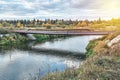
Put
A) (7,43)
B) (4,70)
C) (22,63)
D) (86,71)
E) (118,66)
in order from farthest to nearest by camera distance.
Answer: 1. (7,43)
2. (22,63)
3. (4,70)
4. (118,66)
5. (86,71)

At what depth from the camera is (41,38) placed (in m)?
69.9

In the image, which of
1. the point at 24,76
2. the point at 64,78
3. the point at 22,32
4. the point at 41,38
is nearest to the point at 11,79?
the point at 24,76

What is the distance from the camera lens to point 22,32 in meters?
64.4

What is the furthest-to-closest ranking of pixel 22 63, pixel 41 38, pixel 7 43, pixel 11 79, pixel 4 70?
pixel 41 38 < pixel 7 43 < pixel 22 63 < pixel 4 70 < pixel 11 79

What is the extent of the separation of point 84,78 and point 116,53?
29.8 ft

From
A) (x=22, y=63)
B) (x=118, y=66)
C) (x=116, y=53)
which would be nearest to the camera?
(x=118, y=66)

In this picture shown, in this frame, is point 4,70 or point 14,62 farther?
point 14,62

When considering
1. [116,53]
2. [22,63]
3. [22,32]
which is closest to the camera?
[116,53]

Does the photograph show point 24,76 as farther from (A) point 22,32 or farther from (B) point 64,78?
(A) point 22,32

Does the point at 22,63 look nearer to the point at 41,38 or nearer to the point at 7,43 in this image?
the point at 7,43

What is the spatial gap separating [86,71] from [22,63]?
713 inches

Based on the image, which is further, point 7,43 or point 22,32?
point 22,32

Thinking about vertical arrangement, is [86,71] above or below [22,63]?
above

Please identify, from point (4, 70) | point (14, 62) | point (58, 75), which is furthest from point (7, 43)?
point (58, 75)
